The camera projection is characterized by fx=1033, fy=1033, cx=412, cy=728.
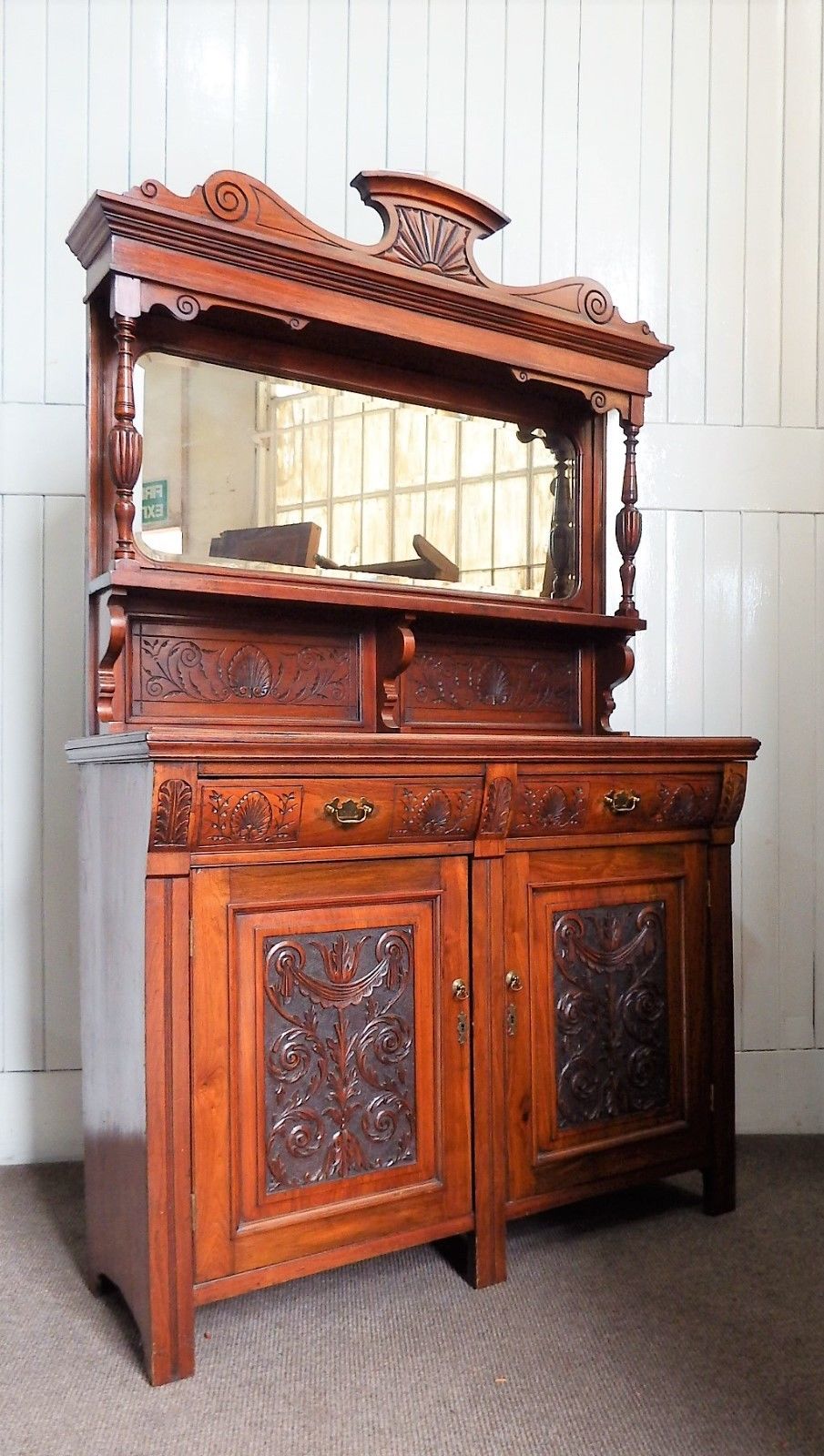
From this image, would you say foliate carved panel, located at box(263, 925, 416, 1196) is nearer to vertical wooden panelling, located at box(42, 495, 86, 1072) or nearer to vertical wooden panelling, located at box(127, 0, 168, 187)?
vertical wooden panelling, located at box(42, 495, 86, 1072)

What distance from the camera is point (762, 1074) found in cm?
292

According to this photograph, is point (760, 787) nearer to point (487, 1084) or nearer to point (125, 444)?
point (487, 1084)

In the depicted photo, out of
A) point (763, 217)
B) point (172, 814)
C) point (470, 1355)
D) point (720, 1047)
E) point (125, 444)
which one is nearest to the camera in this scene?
point (172, 814)

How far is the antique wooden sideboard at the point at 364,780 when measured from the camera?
5.53ft

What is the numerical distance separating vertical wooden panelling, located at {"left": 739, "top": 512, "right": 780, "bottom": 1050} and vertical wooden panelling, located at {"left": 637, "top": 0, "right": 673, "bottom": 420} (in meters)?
0.50

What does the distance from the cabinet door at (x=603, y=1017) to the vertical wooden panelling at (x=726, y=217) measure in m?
1.46

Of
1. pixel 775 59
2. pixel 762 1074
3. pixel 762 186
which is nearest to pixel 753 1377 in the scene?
pixel 762 1074

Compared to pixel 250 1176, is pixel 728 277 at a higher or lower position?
higher

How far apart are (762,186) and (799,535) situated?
1.00 meters

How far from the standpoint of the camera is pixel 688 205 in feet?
9.60

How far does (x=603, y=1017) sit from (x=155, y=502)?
4.55 feet

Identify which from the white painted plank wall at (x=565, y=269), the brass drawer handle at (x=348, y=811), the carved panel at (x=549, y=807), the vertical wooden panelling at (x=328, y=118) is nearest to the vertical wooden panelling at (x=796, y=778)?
the white painted plank wall at (x=565, y=269)

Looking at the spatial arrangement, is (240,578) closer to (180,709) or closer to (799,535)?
(180,709)

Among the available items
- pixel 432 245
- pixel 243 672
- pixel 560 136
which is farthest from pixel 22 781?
pixel 560 136
